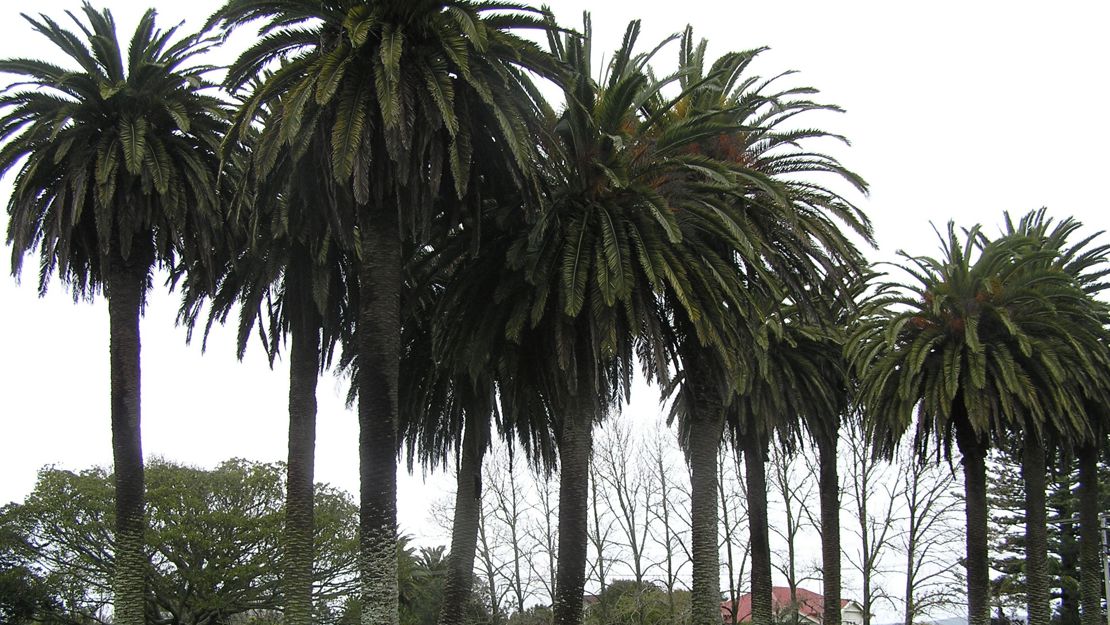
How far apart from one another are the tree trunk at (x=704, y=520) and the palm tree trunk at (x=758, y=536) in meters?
10.7

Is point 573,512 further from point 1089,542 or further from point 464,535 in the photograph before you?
point 1089,542

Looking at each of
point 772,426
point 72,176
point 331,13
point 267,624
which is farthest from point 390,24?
point 267,624

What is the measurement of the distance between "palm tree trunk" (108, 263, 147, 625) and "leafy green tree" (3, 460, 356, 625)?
54.9ft

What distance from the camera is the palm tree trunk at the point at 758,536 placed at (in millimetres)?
33688

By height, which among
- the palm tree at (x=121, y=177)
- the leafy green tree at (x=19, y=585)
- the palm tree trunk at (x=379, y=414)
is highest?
the palm tree at (x=121, y=177)

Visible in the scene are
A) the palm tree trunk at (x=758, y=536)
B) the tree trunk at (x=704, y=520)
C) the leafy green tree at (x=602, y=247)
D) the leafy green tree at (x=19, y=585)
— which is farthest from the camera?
the leafy green tree at (x=19, y=585)

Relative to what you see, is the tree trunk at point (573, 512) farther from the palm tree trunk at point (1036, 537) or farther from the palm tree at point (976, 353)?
the palm tree trunk at point (1036, 537)

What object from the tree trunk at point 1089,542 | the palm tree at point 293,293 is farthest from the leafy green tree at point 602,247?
the tree trunk at point 1089,542

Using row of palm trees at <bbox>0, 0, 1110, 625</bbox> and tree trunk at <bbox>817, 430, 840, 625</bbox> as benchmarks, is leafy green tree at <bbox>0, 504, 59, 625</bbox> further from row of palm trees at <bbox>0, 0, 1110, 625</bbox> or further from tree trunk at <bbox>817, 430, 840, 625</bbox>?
tree trunk at <bbox>817, 430, 840, 625</bbox>

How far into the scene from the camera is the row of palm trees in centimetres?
1839

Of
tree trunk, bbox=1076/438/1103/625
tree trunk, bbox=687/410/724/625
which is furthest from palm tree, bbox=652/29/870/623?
tree trunk, bbox=1076/438/1103/625

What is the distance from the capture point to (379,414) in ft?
58.2

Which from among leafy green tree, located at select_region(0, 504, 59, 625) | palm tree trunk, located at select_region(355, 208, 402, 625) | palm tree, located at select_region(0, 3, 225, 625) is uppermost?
palm tree, located at select_region(0, 3, 225, 625)

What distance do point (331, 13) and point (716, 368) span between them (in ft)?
35.8
